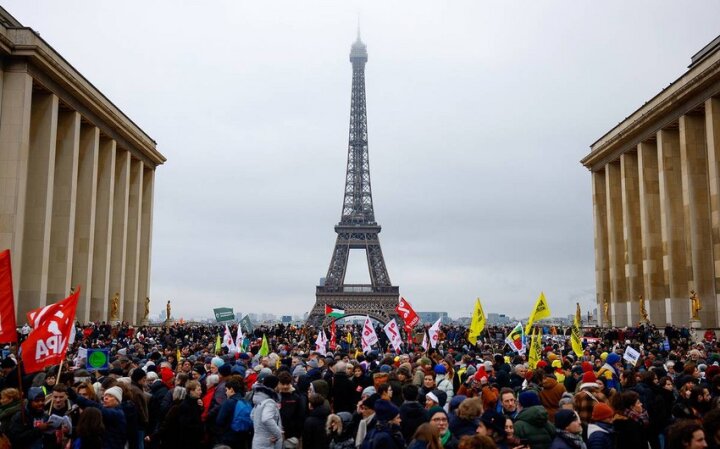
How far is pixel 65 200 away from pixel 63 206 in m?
0.36

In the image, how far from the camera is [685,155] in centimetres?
4078

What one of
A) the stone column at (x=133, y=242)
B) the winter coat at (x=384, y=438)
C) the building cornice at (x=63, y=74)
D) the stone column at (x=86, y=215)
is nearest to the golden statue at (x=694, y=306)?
the winter coat at (x=384, y=438)

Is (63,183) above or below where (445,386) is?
above

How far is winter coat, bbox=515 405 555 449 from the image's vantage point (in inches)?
284

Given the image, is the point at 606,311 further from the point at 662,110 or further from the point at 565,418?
the point at 565,418

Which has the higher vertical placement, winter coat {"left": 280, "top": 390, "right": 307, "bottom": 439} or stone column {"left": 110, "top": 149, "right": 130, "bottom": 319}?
stone column {"left": 110, "top": 149, "right": 130, "bottom": 319}

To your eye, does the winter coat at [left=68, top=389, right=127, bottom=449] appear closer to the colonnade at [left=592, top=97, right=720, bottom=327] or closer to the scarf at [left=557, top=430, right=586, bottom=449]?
the scarf at [left=557, top=430, right=586, bottom=449]

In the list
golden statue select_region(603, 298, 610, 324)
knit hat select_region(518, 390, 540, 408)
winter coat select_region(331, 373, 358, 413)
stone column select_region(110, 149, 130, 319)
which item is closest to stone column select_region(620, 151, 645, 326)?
golden statue select_region(603, 298, 610, 324)

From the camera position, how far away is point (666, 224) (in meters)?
Result: 43.5

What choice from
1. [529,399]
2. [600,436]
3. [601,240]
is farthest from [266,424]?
[601,240]

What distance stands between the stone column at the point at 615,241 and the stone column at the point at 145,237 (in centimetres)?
3691

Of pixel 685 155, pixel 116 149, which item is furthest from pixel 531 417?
pixel 116 149

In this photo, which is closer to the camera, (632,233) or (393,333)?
(393,333)

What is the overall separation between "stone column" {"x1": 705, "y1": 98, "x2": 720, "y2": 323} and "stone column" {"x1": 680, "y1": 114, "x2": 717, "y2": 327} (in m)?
1.20
